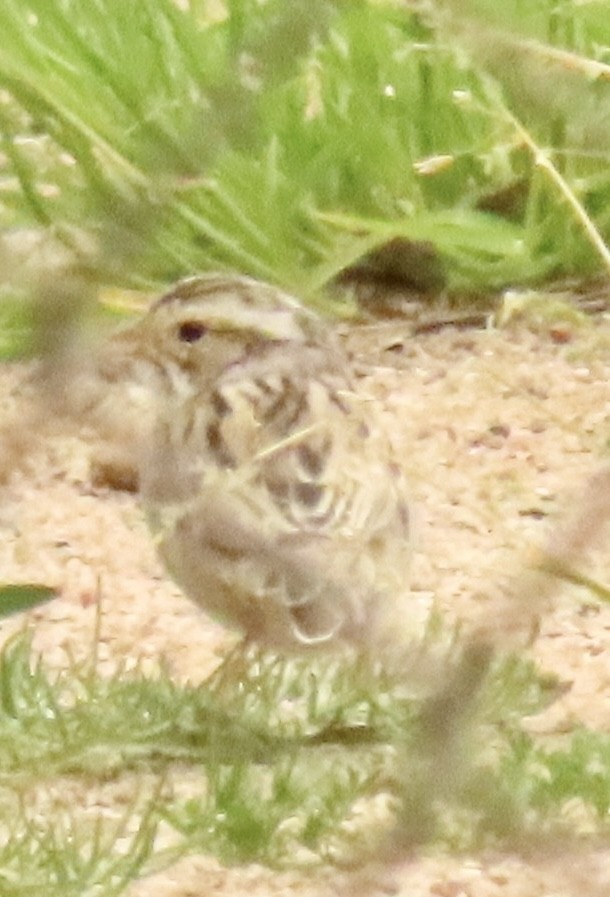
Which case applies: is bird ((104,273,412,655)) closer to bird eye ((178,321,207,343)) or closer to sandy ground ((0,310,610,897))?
bird eye ((178,321,207,343))

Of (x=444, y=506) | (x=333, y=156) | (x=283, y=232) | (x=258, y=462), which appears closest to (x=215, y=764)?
(x=258, y=462)

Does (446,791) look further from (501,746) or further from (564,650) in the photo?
(564,650)

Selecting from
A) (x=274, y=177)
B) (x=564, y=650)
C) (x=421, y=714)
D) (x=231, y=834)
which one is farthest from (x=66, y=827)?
(x=274, y=177)

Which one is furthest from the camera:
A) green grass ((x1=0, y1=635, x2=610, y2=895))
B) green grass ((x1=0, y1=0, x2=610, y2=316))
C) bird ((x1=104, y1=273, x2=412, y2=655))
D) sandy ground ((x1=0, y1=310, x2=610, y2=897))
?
green grass ((x1=0, y1=0, x2=610, y2=316))

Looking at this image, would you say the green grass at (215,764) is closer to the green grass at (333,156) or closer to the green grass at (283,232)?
the green grass at (283,232)

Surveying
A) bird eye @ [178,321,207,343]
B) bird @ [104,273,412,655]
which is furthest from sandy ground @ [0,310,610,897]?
bird eye @ [178,321,207,343]
